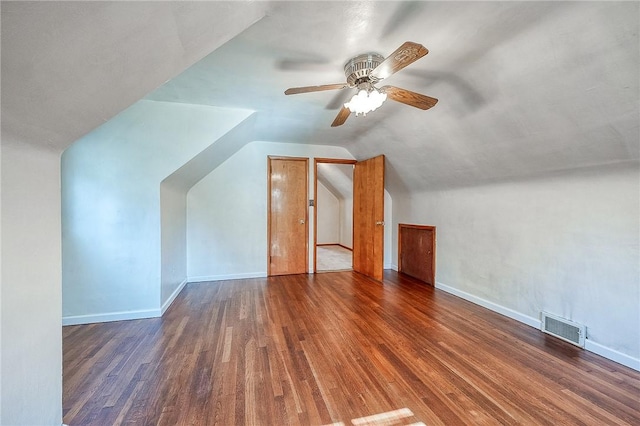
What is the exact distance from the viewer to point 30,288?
3.39 ft

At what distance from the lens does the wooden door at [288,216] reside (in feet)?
13.9

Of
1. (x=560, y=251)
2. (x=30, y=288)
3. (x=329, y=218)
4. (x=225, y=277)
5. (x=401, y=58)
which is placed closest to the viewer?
(x=30, y=288)

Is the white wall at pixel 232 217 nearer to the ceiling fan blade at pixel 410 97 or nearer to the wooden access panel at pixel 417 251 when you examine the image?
the wooden access panel at pixel 417 251

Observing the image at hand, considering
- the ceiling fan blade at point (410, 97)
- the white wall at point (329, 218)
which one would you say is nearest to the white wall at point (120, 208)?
the ceiling fan blade at point (410, 97)

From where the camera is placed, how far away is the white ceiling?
83 centimetres

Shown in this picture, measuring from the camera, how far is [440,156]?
304cm

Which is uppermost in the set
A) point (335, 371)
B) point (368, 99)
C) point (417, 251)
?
point (368, 99)

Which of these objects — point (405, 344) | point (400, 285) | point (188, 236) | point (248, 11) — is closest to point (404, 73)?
point (248, 11)

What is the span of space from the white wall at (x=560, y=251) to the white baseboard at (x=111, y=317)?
143 inches

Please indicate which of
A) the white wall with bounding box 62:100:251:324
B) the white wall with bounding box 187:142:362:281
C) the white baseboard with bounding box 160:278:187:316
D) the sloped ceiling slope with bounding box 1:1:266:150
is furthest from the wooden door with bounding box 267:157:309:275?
the sloped ceiling slope with bounding box 1:1:266:150

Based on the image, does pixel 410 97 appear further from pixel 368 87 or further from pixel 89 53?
pixel 89 53

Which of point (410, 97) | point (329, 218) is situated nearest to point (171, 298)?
point (410, 97)

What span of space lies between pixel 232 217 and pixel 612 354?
429cm

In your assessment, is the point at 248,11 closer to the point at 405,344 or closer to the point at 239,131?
the point at 239,131
